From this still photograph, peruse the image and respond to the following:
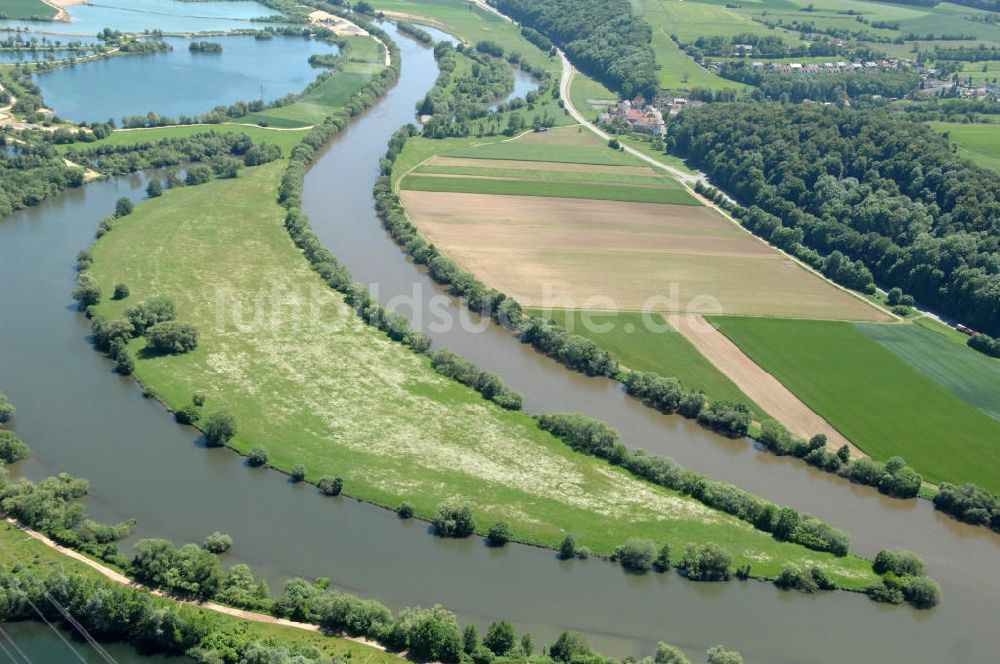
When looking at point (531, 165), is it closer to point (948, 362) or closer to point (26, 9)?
point (948, 362)

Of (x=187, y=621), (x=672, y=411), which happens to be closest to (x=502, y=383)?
(x=672, y=411)

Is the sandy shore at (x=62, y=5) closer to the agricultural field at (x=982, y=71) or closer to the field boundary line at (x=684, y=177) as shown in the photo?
the field boundary line at (x=684, y=177)

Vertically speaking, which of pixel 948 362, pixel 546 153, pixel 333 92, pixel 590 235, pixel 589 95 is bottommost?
pixel 948 362

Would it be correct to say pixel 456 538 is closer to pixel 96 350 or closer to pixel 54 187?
pixel 96 350

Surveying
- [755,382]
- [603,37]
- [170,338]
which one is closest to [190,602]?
[170,338]

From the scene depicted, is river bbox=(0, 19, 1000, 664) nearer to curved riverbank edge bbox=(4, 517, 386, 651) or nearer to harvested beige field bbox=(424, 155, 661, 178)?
curved riverbank edge bbox=(4, 517, 386, 651)

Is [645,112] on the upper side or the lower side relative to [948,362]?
upper
